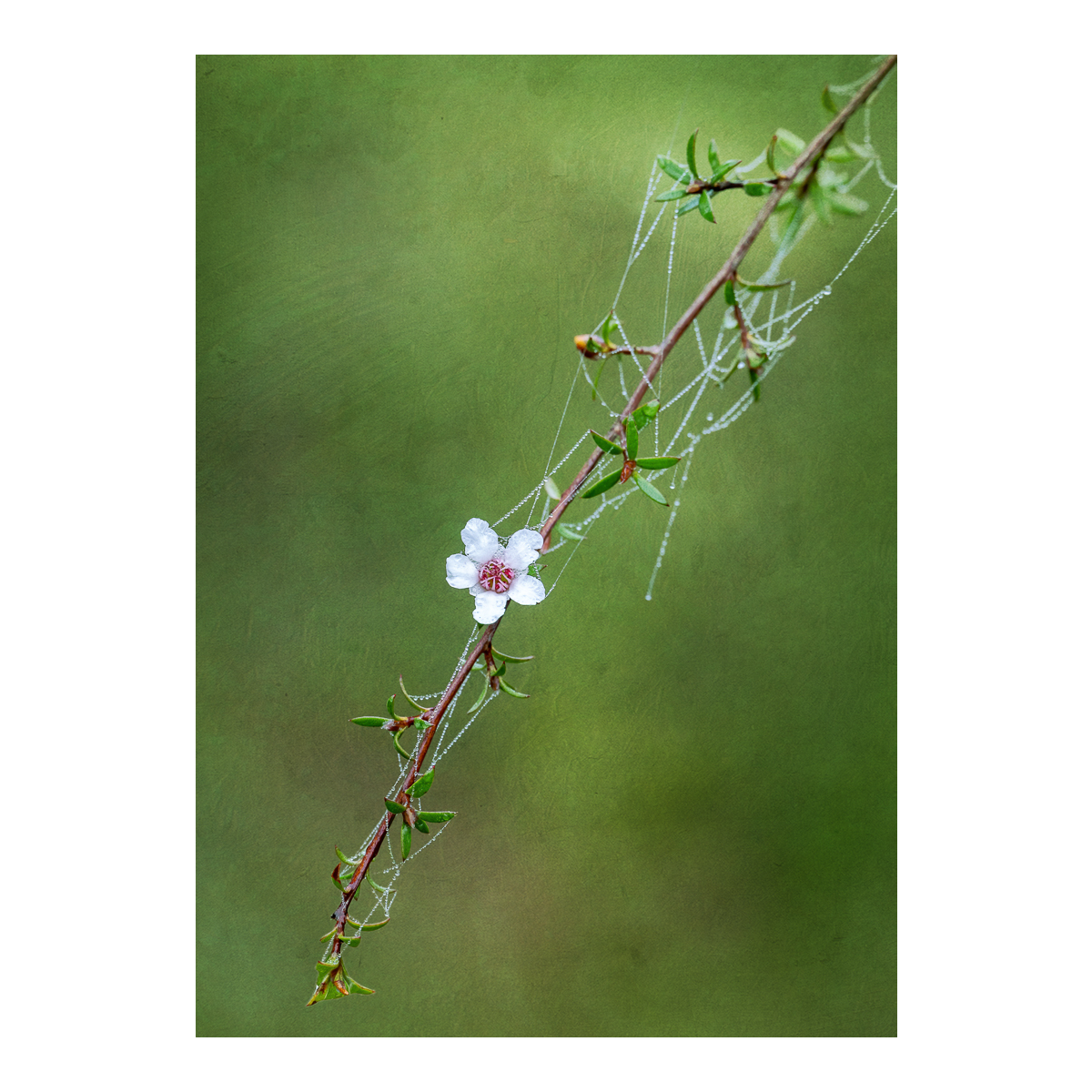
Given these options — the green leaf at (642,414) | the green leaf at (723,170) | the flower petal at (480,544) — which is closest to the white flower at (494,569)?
the flower petal at (480,544)

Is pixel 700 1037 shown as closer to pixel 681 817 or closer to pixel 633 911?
pixel 633 911

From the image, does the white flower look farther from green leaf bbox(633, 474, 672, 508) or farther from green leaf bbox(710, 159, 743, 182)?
green leaf bbox(710, 159, 743, 182)

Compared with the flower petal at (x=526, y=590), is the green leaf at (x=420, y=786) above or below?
below

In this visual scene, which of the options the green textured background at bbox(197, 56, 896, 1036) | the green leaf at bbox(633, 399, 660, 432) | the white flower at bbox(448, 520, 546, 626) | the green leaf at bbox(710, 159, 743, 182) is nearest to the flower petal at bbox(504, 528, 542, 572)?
the white flower at bbox(448, 520, 546, 626)

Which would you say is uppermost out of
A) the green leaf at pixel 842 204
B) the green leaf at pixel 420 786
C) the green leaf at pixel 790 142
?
the green leaf at pixel 790 142

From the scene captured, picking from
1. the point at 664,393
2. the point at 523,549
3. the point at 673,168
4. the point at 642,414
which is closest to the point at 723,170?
the point at 673,168

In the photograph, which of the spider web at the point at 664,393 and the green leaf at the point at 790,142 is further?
the spider web at the point at 664,393

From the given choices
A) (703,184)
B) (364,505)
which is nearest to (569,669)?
(364,505)

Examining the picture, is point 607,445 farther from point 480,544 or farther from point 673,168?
point 673,168

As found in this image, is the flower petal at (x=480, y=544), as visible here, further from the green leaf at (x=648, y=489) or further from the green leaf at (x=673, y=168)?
the green leaf at (x=673, y=168)
